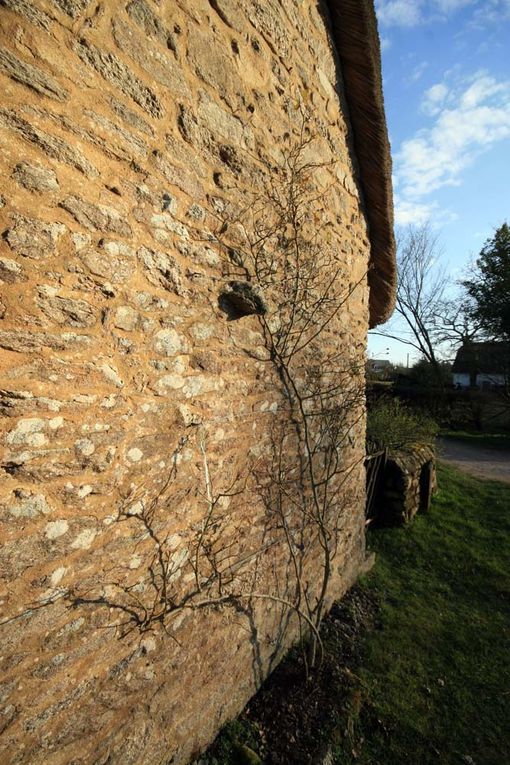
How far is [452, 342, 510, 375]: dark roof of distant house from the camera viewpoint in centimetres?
1641

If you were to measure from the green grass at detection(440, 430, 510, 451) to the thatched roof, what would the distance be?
34.9ft

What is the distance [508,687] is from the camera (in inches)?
113

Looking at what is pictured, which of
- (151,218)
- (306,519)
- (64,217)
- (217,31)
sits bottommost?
(306,519)

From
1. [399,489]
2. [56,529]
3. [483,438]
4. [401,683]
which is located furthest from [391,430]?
[483,438]

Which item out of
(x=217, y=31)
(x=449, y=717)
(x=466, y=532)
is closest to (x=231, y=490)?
(x=449, y=717)

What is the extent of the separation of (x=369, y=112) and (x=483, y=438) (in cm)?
1297

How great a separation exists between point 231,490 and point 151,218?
1.55 metres

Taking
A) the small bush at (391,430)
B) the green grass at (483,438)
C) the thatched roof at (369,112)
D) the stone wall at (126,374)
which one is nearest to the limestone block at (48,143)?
the stone wall at (126,374)

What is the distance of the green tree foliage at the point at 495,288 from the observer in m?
16.5

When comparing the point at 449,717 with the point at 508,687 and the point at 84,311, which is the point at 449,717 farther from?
the point at 84,311

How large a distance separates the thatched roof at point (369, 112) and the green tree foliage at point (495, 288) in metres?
15.2

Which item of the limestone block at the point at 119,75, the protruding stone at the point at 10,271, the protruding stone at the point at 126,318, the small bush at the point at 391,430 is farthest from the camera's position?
the small bush at the point at 391,430

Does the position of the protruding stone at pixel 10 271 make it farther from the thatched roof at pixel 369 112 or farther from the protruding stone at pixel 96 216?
the thatched roof at pixel 369 112

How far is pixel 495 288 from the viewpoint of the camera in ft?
55.4
